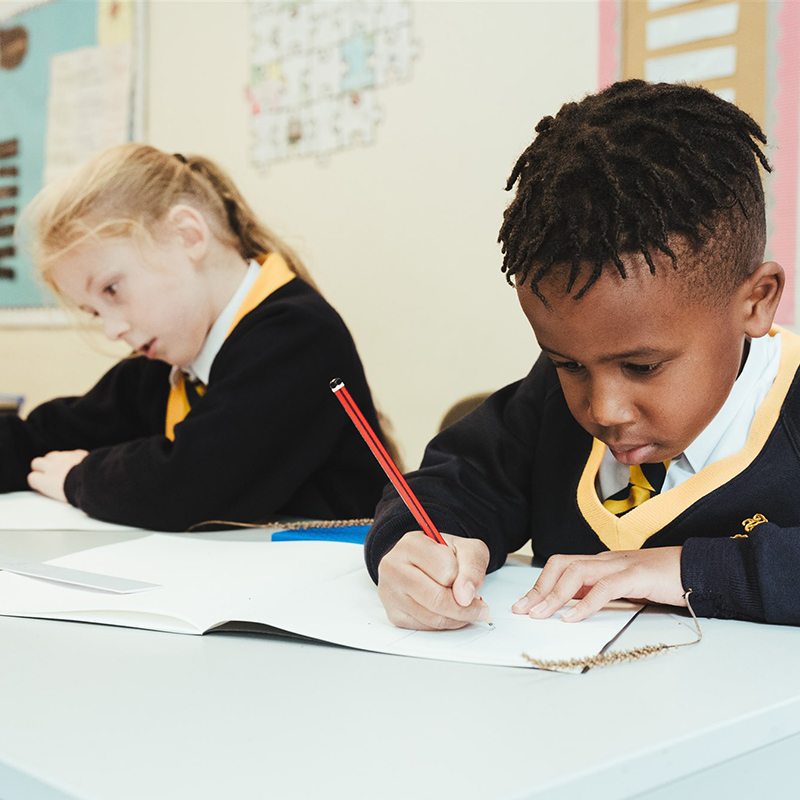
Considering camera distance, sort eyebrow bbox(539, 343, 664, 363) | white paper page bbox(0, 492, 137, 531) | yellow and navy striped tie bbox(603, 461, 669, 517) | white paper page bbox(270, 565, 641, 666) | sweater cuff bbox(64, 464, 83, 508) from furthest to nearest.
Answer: sweater cuff bbox(64, 464, 83, 508) < white paper page bbox(0, 492, 137, 531) < yellow and navy striped tie bbox(603, 461, 669, 517) < eyebrow bbox(539, 343, 664, 363) < white paper page bbox(270, 565, 641, 666)

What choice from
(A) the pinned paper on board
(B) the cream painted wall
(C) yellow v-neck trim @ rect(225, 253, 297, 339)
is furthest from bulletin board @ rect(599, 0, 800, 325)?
(C) yellow v-neck trim @ rect(225, 253, 297, 339)

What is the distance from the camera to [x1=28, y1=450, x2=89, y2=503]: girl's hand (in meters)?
1.17

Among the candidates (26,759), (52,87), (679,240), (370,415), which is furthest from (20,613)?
(52,87)

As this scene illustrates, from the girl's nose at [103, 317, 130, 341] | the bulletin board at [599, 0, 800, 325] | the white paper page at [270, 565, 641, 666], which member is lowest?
the white paper page at [270, 565, 641, 666]

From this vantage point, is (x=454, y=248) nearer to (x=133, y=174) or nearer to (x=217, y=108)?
(x=133, y=174)

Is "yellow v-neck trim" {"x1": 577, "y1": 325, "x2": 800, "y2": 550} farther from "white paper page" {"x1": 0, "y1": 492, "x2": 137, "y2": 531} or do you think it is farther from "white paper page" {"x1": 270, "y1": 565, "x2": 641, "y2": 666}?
"white paper page" {"x1": 0, "y1": 492, "x2": 137, "y2": 531}

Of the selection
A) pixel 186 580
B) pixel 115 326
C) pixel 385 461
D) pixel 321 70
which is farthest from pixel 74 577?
pixel 321 70

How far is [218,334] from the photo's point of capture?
122 centimetres

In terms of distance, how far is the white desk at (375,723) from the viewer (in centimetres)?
Answer: 35

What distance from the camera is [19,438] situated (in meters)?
1.33

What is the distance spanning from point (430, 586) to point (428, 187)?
1175 mm

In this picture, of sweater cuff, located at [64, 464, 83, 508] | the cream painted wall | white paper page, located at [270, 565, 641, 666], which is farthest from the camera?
the cream painted wall

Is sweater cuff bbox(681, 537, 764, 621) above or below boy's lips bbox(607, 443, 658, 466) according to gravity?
below

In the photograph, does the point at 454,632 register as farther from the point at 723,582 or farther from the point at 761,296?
the point at 761,296
